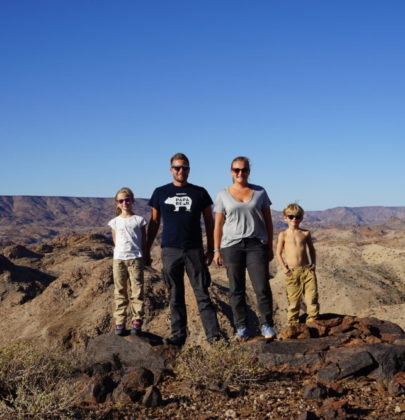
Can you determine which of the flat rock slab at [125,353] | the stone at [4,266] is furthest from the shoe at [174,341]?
the stone at [4,266]

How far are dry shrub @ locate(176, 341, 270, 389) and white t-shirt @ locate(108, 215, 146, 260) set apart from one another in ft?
4.19

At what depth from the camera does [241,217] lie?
189 inches

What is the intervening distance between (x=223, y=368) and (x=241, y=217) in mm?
1515

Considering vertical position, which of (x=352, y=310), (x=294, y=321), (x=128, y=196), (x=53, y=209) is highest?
(x=53, y=209)

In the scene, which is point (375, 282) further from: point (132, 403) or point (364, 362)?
point (132, 403)

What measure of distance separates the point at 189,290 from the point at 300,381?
328 inches

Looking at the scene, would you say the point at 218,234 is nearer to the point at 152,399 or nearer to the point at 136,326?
the point at 136,326

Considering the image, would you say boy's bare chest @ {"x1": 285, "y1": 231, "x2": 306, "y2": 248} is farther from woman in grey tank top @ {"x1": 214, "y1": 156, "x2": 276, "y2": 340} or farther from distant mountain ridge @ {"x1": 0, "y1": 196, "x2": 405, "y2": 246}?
distant mountain ridge @ {"x1": 0, "y1": 196, "x2": 405, "y2": 246}

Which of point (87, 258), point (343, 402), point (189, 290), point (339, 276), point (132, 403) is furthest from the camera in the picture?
point (87, 258)

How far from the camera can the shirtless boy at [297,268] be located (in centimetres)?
563

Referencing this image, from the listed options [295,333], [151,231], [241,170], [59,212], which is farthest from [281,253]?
[59,212]

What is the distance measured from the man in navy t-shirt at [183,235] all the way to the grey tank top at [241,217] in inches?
9.0

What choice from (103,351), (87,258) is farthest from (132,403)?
(87,258)

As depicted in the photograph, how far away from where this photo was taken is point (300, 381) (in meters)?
4.32
